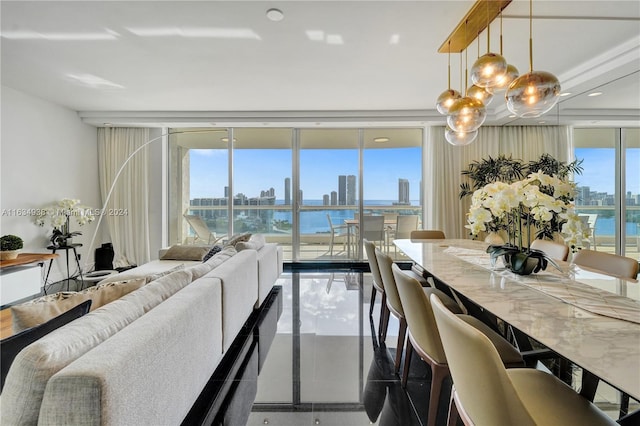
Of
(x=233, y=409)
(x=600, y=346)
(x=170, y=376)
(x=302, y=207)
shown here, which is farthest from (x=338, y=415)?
(x=302, y=207)

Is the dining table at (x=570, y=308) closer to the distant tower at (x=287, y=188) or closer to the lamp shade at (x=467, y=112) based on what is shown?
the lamp shade at (x=467, y=112)

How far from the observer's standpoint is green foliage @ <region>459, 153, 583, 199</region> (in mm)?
4191

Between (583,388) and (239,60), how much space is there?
3.46m

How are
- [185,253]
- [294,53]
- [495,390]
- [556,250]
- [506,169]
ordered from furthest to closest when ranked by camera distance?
[506,169] < [185,253] < [294,53] < [556,250] < [495,390]

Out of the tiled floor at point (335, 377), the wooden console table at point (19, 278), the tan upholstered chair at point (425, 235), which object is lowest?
the tiled floor at point (335, 377)

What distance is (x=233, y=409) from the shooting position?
1.66 metres

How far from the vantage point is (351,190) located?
17.3 feet

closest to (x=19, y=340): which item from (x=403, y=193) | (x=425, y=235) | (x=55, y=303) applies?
(x=55, y=303)

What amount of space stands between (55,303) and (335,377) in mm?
1599

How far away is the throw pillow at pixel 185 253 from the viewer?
3.84 meters

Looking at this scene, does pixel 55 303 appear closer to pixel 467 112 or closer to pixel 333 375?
pixel 333 375

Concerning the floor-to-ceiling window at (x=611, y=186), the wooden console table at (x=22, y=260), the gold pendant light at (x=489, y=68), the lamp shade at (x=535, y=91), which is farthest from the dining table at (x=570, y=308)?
the wooden console table at (x=22, y=260)

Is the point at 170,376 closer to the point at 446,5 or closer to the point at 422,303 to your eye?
the point at 422,303

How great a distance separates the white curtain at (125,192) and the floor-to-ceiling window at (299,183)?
47 cm
